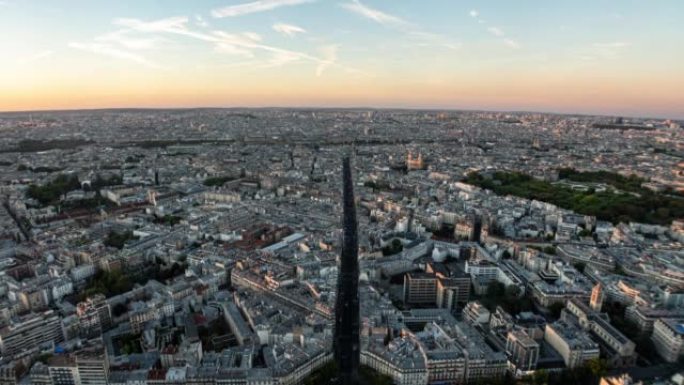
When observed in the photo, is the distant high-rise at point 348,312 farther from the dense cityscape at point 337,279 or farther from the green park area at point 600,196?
the green park area at point 600,196

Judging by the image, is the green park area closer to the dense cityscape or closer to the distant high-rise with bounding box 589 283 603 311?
the dense cityscape

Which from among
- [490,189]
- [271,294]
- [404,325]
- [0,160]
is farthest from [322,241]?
[0,160]

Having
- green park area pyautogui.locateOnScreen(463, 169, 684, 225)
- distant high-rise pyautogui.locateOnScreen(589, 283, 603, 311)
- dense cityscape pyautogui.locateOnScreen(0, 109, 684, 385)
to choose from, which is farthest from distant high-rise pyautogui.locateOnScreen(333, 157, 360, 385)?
green park area pyautogui.locateOnScreen(463, 169, 684, 225)

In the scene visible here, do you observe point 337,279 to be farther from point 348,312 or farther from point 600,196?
point 600,196

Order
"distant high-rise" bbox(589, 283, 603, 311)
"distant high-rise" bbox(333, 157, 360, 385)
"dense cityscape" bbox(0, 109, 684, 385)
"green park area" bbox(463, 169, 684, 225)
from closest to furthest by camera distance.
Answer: "dense cityscape" bbox(0, 109, 684, 385) → "distant high-rise" bbox(333, 157, 360, 385) → "distant high-rise" bbox(589, 283, 603, 311) → "green park area" bbox(463, 169, 684, 225)

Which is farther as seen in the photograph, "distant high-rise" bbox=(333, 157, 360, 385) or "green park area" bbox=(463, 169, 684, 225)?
"green park area" bbox=(463, 169, 684, 225)

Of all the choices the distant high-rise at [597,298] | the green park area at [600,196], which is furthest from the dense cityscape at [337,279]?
the green park area at [600,196]

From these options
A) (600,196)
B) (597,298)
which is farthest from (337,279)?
(600,196)
